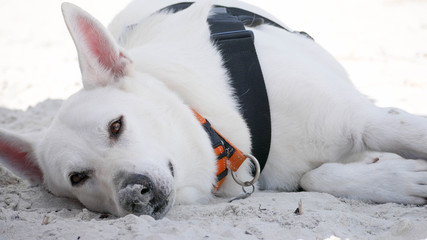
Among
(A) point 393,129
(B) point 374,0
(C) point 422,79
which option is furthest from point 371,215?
(B) point 374,0

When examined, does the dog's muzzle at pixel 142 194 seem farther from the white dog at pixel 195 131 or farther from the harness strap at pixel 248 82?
the harness strap at pixel 248 82

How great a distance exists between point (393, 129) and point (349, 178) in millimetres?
378

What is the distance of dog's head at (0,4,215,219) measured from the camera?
244cm

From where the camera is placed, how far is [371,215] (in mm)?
2516

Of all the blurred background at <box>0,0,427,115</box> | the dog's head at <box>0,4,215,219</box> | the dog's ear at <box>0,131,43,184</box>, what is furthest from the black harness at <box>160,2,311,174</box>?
the blurred background at <box>0,0,427,115</box>

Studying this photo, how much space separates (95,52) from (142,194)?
95cm

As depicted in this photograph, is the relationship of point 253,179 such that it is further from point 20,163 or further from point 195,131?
point 20,163

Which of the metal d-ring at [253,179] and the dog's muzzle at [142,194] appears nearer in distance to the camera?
the dog's muzzle at [142,194]

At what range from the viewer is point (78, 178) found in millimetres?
2729

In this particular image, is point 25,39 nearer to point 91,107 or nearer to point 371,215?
point 91,107

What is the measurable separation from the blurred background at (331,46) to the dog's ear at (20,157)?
7.68 feet

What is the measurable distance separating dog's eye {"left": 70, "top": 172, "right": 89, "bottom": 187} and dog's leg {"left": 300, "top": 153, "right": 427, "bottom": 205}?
50.1 inches

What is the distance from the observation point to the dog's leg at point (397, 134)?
9.25 feet

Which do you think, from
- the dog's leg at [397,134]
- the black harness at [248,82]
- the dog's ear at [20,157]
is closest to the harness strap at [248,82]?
the black harness at [248,82]
